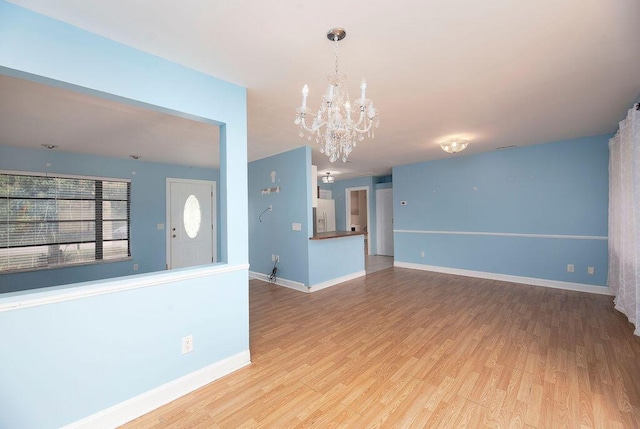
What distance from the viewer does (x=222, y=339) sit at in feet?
7.06

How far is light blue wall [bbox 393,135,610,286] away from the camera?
411cm

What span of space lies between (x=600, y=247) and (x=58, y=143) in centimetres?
837

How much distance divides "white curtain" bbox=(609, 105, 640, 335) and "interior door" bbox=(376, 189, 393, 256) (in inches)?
177

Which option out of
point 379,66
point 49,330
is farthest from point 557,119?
point 49,330

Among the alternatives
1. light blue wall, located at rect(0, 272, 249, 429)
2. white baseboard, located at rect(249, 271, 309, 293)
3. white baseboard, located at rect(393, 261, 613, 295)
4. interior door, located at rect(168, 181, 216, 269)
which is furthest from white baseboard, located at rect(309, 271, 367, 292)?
interior door, located at rect(168, 181, 216, 269)

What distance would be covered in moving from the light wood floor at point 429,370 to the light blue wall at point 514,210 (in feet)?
2.99

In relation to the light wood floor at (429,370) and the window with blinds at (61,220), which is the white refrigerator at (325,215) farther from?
the window with blinds at (61,220)

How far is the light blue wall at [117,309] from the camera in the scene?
1394 millimetres

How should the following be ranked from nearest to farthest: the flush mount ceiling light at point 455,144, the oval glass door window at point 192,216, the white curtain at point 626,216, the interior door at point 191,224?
1. the white curtain at point 626,216
2. the flush mount ceiling light at point 455,144
3. the interior door at point 191,224
4. the oval glass door window at point 192,216

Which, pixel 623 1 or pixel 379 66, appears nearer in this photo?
pixel 623 1

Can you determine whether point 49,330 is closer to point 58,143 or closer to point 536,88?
point 58,143

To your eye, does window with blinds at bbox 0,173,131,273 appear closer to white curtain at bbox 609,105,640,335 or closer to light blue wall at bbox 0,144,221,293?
light blue wall at bbox 0,144,221,293

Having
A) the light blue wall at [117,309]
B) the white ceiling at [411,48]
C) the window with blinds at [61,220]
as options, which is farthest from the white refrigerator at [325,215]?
the light blue wall at [117,309]

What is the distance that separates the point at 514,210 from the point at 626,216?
168 cm
